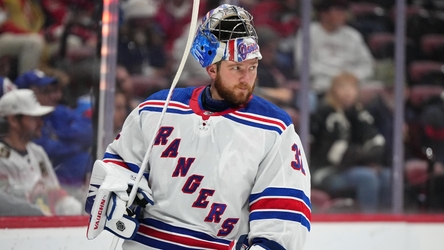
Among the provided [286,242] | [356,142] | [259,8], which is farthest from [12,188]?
[356,142]

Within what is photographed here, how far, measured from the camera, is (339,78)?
475cm

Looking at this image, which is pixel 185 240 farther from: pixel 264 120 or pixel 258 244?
pixel 264 120

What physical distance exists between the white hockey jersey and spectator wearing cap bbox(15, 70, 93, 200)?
1270mm

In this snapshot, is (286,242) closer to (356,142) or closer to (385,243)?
(385,243)

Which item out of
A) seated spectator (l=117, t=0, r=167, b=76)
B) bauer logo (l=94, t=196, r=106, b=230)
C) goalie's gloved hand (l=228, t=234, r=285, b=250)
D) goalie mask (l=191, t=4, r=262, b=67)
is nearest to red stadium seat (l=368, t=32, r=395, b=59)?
seated spectator (l=117, t=0, r=167, b=76)

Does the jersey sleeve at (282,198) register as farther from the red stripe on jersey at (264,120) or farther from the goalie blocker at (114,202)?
the goalie blocker at (114,202)

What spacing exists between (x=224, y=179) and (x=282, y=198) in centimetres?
16

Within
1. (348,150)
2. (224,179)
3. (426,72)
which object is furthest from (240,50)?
(426,72)

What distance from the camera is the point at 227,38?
2.16 metres

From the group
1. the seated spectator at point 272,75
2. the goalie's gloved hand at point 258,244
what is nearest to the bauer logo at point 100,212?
the goalie's gloved hand at point 258,244

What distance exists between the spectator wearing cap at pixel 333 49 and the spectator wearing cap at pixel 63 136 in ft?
4.87

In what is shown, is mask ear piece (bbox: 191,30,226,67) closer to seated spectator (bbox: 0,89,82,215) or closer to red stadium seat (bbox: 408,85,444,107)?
seated spectator (bbox: 0,89,82,215)

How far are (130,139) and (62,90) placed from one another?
4.24 ft

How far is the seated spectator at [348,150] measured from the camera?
4578 millimetres
